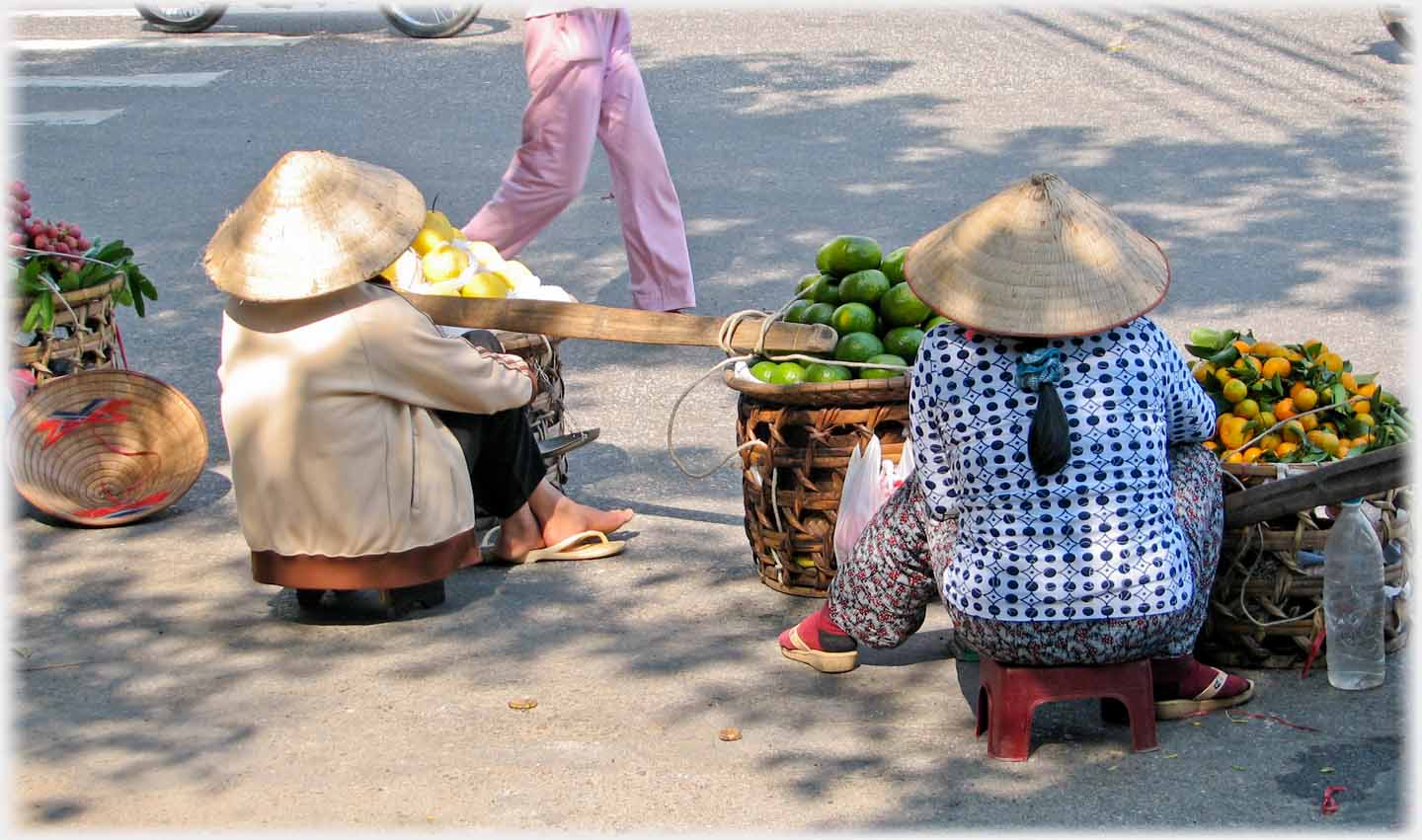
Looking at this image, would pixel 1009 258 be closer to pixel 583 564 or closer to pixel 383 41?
pixel 583 564

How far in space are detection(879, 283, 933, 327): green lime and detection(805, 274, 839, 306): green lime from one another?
0.15 m

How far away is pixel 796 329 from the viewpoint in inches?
163

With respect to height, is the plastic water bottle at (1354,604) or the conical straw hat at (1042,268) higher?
the conical straw hat at (1042,268)

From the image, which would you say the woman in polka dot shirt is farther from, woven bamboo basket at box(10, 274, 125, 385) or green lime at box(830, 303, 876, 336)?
woven bamboo basket at box(10, 274, 125, 385)

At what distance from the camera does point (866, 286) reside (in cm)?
423

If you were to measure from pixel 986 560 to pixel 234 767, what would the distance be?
1578 mm

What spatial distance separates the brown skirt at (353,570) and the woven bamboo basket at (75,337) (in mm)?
1116

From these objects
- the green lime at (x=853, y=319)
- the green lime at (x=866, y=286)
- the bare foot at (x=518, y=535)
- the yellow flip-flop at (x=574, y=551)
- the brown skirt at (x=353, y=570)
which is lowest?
the yellow flip-flop at (x=574, y=551)

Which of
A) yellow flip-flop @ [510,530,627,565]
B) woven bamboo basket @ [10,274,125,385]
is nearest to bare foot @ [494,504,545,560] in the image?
yellow flip-flop @ [510,530,627,565]

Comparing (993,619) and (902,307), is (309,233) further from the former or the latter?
(993,619)

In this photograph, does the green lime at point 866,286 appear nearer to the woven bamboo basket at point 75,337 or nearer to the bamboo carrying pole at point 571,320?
the bamboo carrying pole at point 571,320

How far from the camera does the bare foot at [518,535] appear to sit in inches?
181

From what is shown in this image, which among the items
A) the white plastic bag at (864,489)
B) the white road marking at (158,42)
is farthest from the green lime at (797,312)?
the white road marking at (158,42)

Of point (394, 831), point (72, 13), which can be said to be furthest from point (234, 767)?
point (72, 13)
